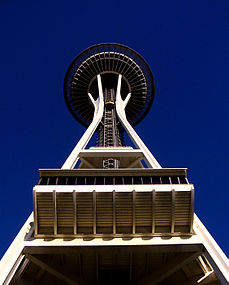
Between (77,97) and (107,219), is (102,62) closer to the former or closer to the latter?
(77,97)

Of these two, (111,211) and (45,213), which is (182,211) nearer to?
(111,211)

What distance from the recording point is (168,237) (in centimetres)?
1709

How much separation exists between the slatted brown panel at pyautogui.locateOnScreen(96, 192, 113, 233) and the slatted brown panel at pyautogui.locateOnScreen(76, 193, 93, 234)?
0.44 m

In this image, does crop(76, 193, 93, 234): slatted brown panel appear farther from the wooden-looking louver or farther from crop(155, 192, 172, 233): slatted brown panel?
crop(155, 192, 172, 233): slatted brown panel

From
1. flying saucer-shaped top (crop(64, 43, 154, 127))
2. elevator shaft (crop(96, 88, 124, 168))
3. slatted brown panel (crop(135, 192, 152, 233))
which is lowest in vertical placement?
slatted brown panel (crop(135, 192, 152, 233))

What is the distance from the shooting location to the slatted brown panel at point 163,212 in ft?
56.2

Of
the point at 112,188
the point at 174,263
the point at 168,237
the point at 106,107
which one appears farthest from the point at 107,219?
the point at 106,107

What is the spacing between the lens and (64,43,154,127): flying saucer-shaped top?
57.1m

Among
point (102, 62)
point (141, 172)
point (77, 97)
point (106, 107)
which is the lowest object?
point (141, 172)

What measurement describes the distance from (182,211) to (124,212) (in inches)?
145

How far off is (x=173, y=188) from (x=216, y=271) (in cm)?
510

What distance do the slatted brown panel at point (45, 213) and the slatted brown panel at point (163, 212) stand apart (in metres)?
6.63

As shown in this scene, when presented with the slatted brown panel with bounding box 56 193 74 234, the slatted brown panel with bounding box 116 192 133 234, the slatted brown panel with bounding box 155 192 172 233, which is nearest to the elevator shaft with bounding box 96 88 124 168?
the slatted brown panel with bounding box 116 192 133 234

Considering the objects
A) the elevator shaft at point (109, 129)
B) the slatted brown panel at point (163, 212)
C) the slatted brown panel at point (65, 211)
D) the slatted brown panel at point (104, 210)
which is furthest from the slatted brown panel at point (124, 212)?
the elevator shaft at point (109, 129)
